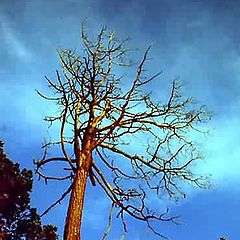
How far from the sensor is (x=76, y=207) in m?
8.21

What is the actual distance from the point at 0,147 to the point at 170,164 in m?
7.39

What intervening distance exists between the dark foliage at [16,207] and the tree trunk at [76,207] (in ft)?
20.5

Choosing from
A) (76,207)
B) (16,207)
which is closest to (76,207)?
(76,207)

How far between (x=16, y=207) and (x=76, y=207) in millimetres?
7078

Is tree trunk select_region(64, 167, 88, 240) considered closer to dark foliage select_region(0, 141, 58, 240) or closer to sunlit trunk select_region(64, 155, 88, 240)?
sunlit trunk select_region(64, 155, 88, 240)

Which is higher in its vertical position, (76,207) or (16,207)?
(16,207)

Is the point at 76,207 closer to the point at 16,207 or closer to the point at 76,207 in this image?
the point at 76,207

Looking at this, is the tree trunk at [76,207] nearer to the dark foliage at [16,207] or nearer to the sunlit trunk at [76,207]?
the sunlit trunk at [76,207]

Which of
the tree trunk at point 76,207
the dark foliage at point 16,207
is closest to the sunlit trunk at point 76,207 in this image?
the tree trunk at point 76,207

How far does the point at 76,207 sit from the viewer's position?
323 inches

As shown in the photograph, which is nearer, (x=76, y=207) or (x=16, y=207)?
(x=76, y=207)

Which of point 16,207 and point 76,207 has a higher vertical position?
point 16,207

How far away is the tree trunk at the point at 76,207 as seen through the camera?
25.9ft

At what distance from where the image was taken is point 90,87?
9.91 metres
